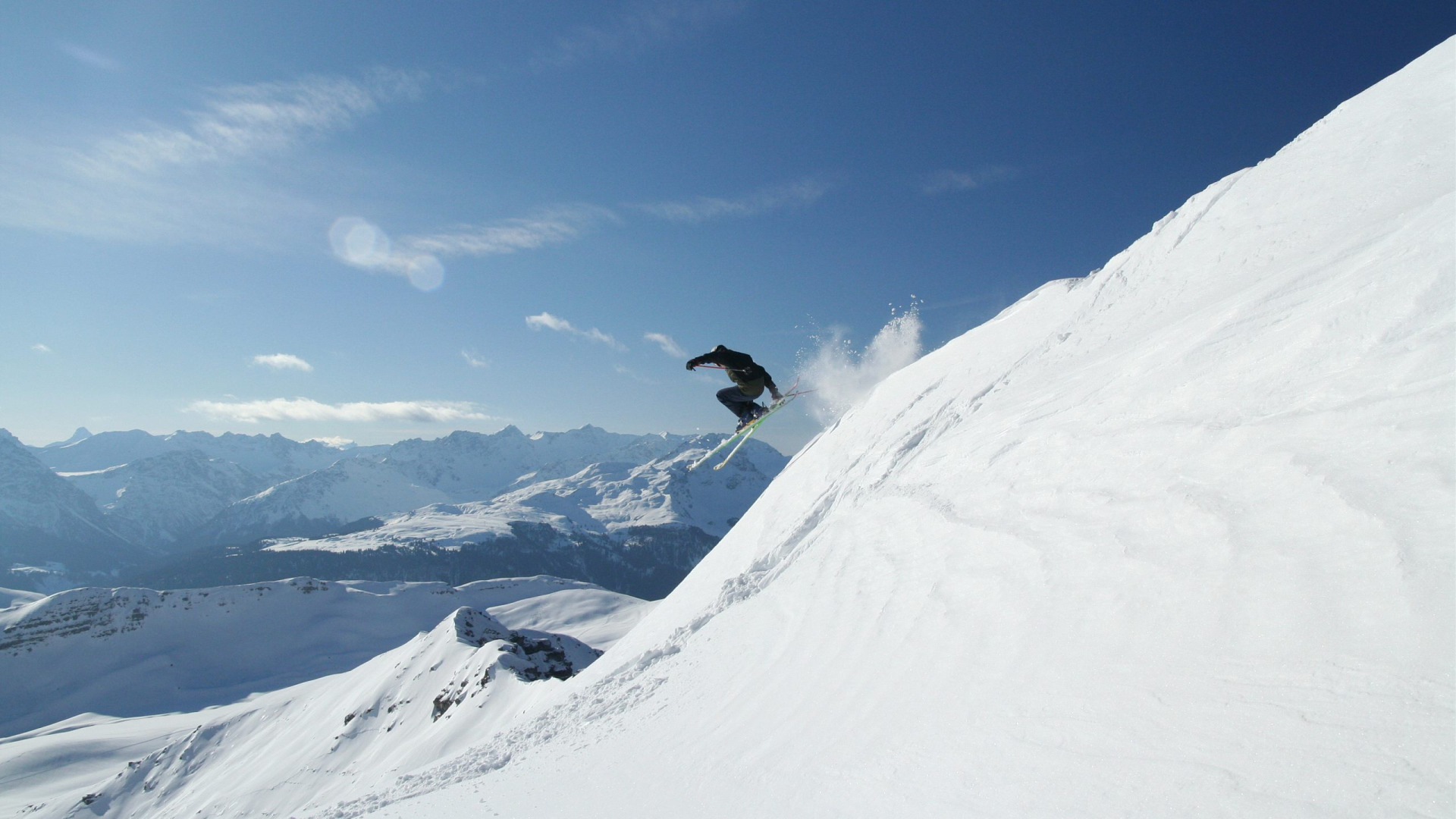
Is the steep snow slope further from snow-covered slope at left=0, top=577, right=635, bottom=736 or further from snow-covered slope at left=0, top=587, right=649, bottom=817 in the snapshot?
snow-covered slope at left=0, top=577, right=635, bottom=736

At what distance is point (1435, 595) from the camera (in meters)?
3.30

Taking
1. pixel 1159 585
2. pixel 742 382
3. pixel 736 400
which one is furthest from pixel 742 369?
pixel 1159 585

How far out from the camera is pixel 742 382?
59.3 ft

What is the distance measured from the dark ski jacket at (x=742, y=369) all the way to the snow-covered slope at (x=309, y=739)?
15.5m

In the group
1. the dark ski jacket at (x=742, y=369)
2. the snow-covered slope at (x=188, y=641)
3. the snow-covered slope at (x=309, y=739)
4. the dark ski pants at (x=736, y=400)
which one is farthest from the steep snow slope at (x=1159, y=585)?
the snow-covered slope at (x=188, y=641)

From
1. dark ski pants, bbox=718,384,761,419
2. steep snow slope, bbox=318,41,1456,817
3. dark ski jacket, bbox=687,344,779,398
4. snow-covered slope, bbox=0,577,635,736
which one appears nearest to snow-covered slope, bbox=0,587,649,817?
dark ski pants, bbox=718,384,761,419

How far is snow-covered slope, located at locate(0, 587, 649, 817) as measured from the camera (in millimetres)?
33031

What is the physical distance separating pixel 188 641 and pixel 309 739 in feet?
352

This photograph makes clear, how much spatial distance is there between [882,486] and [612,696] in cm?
763

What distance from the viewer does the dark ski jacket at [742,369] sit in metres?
16.8

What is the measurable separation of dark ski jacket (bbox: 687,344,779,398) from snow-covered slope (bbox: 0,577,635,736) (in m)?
109

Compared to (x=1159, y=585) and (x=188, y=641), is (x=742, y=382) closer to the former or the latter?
(x=1159, y=585)

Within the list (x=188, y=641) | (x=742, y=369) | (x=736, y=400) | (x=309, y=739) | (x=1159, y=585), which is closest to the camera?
(x=1159, y=585)

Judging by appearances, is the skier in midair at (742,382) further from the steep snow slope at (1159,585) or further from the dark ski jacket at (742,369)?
the steep snow slope at (1159,585)
